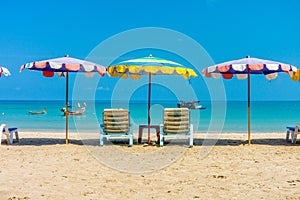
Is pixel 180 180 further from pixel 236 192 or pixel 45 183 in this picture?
pixel 45 183

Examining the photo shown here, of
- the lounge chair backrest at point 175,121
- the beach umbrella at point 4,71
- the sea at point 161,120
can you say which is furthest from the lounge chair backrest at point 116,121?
the beach umbrella at point 4,71

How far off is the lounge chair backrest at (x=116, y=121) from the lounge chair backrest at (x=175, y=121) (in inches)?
31.4

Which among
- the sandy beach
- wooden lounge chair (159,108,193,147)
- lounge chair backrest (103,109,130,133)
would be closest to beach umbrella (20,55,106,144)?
lounge chair backrest (103,109,130,133)

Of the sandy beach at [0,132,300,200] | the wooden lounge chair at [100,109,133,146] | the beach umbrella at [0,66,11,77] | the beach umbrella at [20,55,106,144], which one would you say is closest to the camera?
the sandy beach at [0,132,300,200]

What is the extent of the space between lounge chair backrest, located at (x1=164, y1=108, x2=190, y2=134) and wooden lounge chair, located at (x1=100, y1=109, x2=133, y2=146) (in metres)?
0.78

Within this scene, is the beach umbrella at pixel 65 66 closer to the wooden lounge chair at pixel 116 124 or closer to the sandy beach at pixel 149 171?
the wooden lounge chair at pixel 116 124

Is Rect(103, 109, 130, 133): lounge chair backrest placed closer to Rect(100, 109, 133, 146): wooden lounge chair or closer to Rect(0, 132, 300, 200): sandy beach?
Rect(100, 109, 133, 146): wooden lounge chair

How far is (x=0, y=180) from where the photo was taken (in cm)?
459

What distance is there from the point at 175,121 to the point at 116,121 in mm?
1198

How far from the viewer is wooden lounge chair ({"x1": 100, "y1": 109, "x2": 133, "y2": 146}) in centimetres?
759

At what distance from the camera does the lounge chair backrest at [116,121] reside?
7.59 meters

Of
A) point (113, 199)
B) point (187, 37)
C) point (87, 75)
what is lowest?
point (113, 199)

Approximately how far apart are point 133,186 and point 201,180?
89 cm

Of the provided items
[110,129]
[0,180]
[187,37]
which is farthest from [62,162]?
[187,37]
